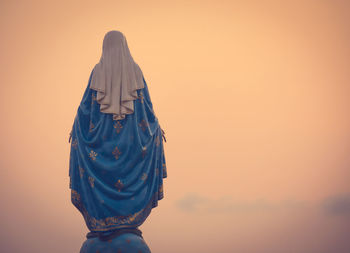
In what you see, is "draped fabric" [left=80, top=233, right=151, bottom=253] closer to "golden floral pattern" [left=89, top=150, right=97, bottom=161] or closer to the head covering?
"golden floral pattern" [left=89, top=150, right=97, bottom=161]

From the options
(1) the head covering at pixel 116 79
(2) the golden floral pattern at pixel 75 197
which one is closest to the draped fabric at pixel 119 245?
(2) the golden floral pattern at pixel 75 197

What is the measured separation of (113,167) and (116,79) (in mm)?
761

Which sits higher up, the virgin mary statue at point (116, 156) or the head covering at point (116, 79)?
the head covering at point (116, 79)

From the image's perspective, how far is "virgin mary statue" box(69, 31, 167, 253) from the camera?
13.0 ft

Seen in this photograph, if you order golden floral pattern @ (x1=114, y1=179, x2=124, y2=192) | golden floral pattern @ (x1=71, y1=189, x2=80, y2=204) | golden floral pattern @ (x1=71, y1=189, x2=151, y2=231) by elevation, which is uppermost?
golden floral pattern @ (x1=114, y1=179, x2=124, y2=192)

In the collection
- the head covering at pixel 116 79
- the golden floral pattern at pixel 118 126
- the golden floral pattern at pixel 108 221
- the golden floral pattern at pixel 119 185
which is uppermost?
the head covering at pixel 116 79

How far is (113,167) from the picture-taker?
4051 millimetres

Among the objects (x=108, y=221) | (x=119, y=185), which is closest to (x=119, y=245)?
(x=108, y=221)

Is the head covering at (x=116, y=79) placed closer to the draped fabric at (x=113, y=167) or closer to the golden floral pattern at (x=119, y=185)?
the draped fabric at (x=113, y=167)

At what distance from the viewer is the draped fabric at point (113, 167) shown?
3982 mm

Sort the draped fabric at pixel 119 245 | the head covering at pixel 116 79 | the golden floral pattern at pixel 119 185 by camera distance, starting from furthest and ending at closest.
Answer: the head covering at pixel 116 79
the golden floral pattern at pixel 119 185
the draped fabric at pixel 119 245

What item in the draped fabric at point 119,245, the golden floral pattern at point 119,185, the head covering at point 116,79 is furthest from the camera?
the head covering at point 116,79

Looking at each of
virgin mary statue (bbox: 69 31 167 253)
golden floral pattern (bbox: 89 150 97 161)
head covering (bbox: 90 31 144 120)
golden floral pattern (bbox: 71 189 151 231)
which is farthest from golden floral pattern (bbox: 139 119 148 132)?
golden floral pattern (bbox: 71 189 151 231)

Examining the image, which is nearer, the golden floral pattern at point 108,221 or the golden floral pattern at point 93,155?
the golden floral pattern at point 108,221
